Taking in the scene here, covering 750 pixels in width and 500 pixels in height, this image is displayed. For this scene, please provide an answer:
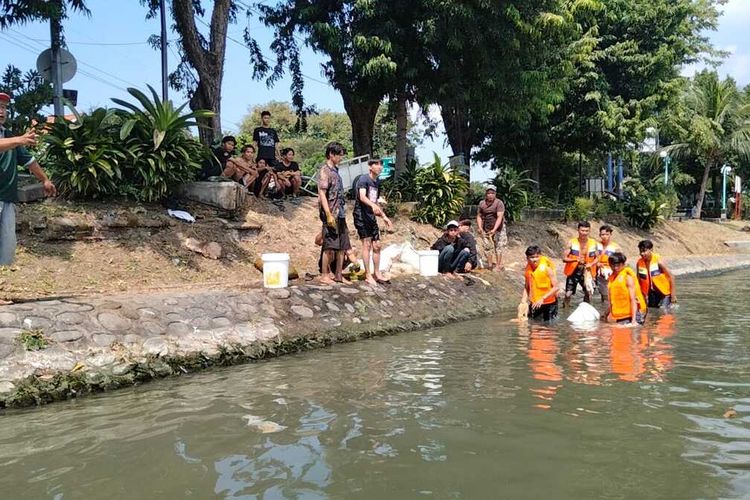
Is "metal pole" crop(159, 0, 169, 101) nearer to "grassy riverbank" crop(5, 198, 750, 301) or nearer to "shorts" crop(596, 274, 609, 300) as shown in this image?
"grassy riverbank" crop(5, 198, 750, 301)

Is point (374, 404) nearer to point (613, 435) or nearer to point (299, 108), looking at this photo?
point (613, 435)

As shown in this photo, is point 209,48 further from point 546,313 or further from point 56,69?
point 546,313

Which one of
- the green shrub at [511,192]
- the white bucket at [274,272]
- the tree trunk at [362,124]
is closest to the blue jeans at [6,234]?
the white bucket at [274,272]

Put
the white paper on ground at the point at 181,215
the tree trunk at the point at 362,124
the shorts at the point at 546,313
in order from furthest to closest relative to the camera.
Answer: the tree trunk at the point at 362,124 < the white paper on ground at the point at 181,215 < the shorts at the point at 546,313

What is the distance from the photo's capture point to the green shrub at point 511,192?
18.5m

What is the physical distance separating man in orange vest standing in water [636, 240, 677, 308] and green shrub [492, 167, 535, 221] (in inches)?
310

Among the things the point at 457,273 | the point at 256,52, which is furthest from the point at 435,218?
the point at 256,52

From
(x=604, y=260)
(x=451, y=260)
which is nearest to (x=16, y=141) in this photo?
(x=451, y=260)

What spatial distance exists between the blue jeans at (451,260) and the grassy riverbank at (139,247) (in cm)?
234

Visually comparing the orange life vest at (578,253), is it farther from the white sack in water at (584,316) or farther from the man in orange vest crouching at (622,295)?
the man in orange vest crouching at (622,295)

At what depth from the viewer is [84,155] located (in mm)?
9812

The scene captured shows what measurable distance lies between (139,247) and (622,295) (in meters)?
7.06

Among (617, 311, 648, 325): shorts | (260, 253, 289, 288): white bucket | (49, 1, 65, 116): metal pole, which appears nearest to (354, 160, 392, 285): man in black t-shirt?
(260, 253, 289, 288): white bucket

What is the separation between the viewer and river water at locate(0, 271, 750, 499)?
3500 millimetres
